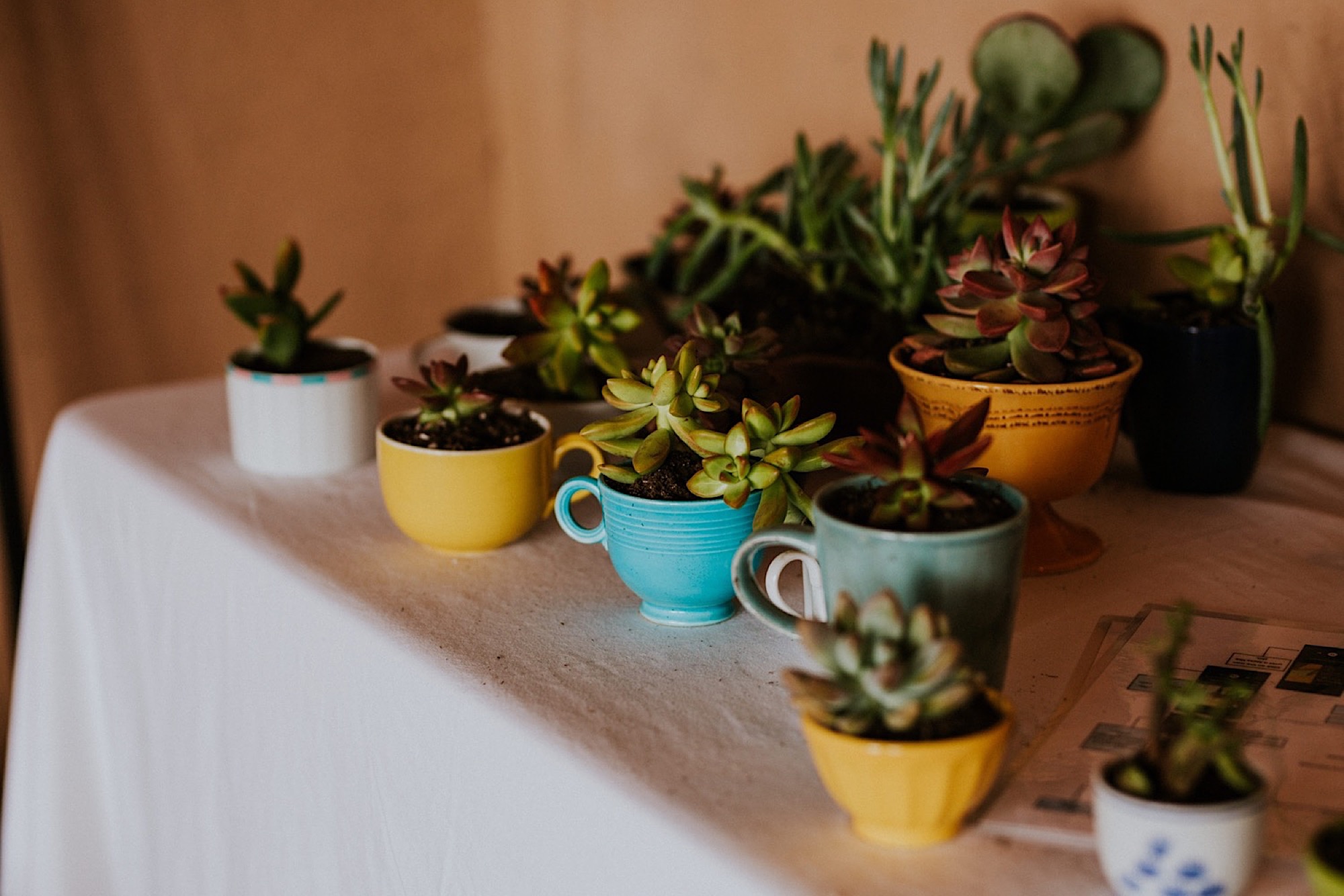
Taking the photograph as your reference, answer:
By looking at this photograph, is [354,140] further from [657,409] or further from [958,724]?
[958,724]

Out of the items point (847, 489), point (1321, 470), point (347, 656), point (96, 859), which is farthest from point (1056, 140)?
point (96, 859)

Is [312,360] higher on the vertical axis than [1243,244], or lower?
lower

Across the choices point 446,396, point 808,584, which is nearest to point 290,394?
point 446,396

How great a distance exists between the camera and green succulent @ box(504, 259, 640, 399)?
828 millimetres

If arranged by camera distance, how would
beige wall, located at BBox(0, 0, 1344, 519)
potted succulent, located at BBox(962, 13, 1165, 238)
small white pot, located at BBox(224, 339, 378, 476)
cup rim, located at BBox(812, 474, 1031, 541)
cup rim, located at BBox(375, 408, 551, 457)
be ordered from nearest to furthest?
cup rim, located at BBox(812, 474, 1031, 541), cup rim, located at BBox(375, 408, 551, 457), small white pot, located at BBox(224, 339, 378, 476), potted succulent, located at BBox(962, 13, 1165, 238), beige wall, located at BBox(0, 0, 1344, 519)

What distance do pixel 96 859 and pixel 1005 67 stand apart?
939 mm

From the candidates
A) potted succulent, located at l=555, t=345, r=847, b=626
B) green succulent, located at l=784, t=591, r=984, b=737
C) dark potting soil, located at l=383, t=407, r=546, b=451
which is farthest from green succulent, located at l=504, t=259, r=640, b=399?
Result: green succulent, located at l=784, t=591, r=984, b=737

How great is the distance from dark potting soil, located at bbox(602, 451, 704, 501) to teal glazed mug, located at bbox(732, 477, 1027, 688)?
10cm

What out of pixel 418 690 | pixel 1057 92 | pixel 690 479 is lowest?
pixel 418 690

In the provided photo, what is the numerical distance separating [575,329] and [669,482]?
0.21m

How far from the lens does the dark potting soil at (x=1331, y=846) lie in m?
0.40

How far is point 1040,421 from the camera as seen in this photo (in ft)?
2.26

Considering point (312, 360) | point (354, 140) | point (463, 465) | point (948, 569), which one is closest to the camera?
point (948, 569)

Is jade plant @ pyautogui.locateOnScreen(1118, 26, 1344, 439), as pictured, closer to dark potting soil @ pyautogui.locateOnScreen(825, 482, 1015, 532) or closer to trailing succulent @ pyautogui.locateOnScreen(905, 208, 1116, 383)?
trailing succulent @ pyautogui.locateOnScreen(905, 208, 1116, 383)
